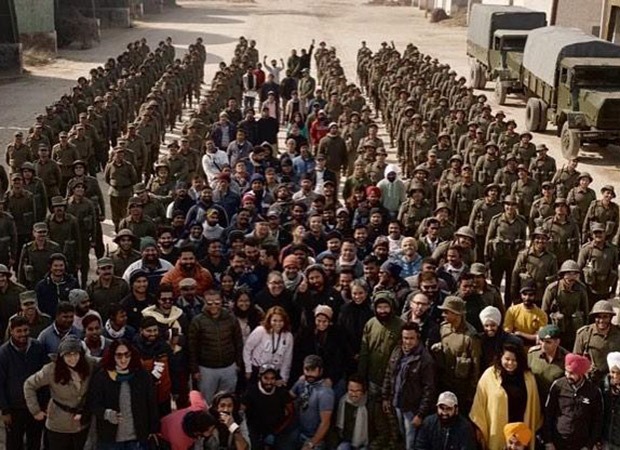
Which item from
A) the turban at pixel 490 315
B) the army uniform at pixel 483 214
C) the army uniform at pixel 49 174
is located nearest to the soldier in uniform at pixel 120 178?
the army uniform at pixel 49 174

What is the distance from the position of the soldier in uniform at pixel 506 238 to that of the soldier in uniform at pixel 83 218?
4.56 m

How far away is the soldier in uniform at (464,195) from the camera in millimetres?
11391

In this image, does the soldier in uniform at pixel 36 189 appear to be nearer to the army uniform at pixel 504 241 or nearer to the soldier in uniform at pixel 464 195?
the soldier in uniform at pixel 464 195

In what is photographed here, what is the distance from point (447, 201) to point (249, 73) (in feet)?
34.6

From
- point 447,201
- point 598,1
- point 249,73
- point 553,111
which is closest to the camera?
point 447,201

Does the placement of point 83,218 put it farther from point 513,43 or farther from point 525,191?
point 513,43

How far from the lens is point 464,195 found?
11.4 meters

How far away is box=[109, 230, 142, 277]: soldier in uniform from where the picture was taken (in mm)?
8664

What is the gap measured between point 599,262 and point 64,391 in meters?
5.62

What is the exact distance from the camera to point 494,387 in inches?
248

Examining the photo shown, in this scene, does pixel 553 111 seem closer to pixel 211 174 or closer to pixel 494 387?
pixel 211 174

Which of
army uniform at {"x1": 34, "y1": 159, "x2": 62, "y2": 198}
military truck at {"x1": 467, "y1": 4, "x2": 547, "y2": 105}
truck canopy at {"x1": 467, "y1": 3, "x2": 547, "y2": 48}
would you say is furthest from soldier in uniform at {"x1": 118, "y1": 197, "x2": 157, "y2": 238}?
truck canopy at {"x1": 467, "y1": 3, "x2": 547, "y2": 48}

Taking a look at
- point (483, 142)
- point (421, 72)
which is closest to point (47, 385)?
point (483, 142)

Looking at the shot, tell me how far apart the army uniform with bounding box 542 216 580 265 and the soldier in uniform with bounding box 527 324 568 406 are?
11.0ft
